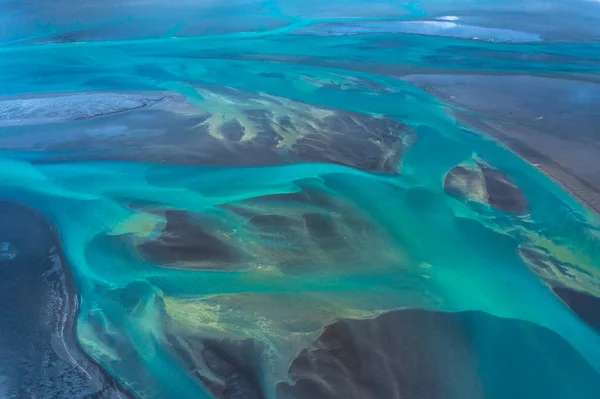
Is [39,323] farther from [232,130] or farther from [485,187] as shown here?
[485,187]

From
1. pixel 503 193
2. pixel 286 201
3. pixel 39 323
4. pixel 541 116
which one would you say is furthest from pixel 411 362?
pixel 541 116

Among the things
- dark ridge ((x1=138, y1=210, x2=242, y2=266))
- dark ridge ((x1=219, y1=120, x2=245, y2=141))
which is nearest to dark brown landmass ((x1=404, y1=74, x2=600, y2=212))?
dark ridge ((x1=219, y1=120, x2=245, y2=141))

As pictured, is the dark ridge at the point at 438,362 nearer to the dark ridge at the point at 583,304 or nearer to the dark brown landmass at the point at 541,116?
the dark ridge at the point at 583,304

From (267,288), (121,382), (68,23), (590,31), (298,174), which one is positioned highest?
(590,31)

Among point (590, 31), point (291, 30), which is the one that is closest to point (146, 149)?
point (291, 30)

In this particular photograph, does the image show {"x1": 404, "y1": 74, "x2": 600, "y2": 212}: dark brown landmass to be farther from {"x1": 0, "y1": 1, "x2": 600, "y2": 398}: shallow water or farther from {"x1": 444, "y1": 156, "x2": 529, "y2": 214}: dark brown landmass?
{"x1": 444, "y1": 156, "x2": 529, "y2": 214}: dark brown landmass

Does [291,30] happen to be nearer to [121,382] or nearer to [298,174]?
[298,174]
